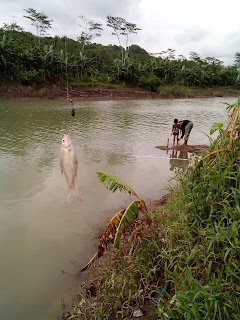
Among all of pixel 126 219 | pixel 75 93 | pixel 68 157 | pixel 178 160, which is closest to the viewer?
pixel 68 157

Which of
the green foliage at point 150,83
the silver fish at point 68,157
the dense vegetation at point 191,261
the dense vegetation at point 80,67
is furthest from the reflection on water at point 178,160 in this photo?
the green foliage at point 150,83

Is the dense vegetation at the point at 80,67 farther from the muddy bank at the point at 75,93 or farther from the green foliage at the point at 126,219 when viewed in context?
the green foliage at the point at 126,219

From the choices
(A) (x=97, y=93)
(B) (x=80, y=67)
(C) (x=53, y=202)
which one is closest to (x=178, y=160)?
(C) (x=53, y=202)

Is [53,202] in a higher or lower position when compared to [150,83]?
lower

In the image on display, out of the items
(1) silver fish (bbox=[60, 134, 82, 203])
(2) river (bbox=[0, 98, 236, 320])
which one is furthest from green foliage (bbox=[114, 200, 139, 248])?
(2) river (bbox=[0, 98, 236, 320])

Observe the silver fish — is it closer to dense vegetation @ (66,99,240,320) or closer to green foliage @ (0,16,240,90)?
dense vegetation @ (66,99,240,320)

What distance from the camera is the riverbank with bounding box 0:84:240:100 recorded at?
2652cm

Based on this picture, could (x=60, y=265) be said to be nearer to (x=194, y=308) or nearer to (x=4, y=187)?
(x=194, y=308)

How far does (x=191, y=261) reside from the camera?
2.41 meters

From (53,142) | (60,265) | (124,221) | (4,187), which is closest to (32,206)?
(4,187)

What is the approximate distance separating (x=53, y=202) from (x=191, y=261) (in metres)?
3.58

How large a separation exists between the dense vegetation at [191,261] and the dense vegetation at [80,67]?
63.8 feet

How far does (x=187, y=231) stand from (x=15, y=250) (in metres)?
2.68

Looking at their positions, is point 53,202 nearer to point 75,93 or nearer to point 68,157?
point 68,157
